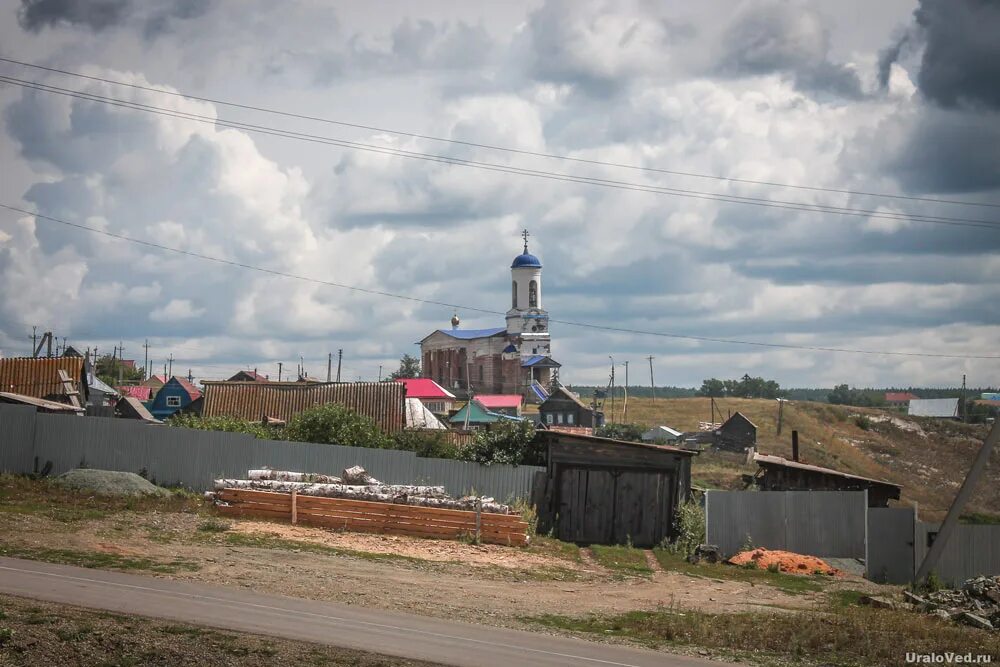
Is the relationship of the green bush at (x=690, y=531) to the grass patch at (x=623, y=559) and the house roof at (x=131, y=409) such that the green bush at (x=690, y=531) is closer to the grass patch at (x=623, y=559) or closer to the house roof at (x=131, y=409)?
the grass patch at (x=623, y=559)

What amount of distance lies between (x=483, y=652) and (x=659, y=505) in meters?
19.7

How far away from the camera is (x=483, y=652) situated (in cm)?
1728

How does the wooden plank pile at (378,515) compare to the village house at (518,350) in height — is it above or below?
below

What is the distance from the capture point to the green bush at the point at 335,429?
136 ft

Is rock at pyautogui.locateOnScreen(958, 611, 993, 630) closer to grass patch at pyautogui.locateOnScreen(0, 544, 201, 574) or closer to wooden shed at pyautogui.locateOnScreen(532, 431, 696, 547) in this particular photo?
wooden shed at pyautogui.locateOnScreen(532, 431, 696, 547)

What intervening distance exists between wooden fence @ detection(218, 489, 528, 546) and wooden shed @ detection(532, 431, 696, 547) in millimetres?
4765

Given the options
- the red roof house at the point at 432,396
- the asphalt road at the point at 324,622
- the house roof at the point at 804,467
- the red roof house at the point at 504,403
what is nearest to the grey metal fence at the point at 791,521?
the house roof at the point at 804,467

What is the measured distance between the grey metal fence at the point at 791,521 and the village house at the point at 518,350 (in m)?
89.1

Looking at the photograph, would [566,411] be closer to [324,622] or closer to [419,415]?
[419,415]

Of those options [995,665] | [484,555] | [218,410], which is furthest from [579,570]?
[218,410]

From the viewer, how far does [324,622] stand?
18.6 m

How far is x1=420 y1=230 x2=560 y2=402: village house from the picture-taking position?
127 meters

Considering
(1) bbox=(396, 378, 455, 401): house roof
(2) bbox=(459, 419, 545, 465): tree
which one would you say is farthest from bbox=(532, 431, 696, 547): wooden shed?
(1) bbox=(396, 378, 455, 401): house roof

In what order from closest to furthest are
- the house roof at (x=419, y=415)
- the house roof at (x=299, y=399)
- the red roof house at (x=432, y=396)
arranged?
the house roof at (x=299, y=399) < the house roof at (x=419, y=415) < the red roof house at (x=432, y=396)
